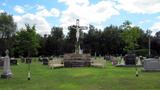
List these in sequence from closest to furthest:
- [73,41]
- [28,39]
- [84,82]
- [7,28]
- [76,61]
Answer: [84,82] → [76,61] → [28,39] → [7,28] → [73,41]

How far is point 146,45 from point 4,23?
42.5 metres

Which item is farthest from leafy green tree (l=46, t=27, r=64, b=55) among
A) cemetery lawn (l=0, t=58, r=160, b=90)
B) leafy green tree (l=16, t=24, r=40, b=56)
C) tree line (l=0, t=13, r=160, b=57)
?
cemetery lawn (l=0, t=58, r=160, b=90)

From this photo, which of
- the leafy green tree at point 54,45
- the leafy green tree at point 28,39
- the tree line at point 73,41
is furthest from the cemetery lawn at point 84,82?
the leafy green tree at point 54,45

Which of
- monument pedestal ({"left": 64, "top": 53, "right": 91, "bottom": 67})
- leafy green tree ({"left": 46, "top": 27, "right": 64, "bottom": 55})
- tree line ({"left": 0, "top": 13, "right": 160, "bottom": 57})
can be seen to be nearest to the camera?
monument pedestal ({"left": 64, "top": 53, "right": 91, "bottom": 67})

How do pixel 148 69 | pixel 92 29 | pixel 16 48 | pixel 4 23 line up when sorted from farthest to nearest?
pixel 92 29 → pixel 4 23 → pixel 16 48 → pixel 148 69

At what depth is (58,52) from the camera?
135m

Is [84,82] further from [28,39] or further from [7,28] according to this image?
[7,28]

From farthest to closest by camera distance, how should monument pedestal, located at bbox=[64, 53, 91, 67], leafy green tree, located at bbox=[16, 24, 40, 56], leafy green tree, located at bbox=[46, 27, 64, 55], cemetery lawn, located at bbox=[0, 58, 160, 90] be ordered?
leafy green tree, located at bbox=[46, 27, 64, 55]
leafy green tree, located at bbox=[16, 24, 40, 56]
monument pedestal, located at bbox=[64, 53, 91, 67]
cemetery lawn, located at bbox=[0, 58, 160, 90]

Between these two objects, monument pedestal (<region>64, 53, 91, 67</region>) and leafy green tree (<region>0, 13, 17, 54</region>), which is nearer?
monument pedestal (<region>64, 53, 91, 67</region>)

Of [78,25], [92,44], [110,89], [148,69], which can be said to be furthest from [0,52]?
[110,89]

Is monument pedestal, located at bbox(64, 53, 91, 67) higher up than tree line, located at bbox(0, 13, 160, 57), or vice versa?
tree line, located at bbox(0, 13, 160, 57)

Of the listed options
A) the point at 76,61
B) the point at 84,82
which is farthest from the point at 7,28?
the point at 84,82

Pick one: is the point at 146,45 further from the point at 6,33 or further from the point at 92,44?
the point at 6,33

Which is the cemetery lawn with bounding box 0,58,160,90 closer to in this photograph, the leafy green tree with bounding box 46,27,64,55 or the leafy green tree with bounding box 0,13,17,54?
the leafy green tree with bounding box 0,13,17,54
